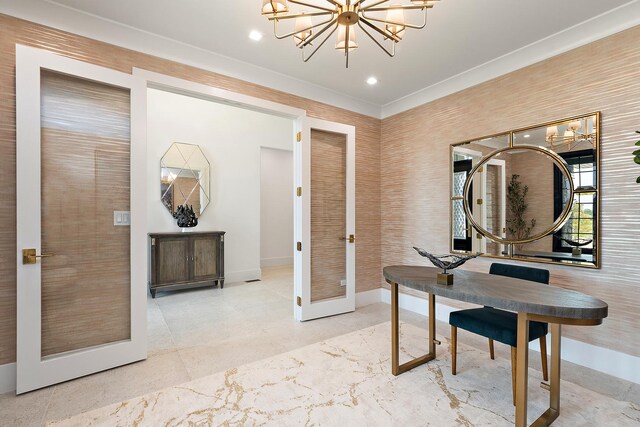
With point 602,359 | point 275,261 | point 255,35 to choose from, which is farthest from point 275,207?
point 602,359


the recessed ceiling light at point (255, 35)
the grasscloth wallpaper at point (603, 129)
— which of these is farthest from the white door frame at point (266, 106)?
the grasscloth wallpaper at point (603, 129)

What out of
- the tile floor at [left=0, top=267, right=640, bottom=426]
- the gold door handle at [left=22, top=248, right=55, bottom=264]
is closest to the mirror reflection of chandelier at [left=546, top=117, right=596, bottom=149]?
the tile floor at [left=0, top=267, right=640, bottom=426]

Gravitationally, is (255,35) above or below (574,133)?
above

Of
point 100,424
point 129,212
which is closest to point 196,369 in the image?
point 100,424

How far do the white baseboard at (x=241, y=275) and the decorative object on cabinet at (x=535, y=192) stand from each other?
3.83 m

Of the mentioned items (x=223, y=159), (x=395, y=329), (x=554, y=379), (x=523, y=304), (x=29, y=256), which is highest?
(x=223, y=159)

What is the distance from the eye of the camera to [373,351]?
107 inches

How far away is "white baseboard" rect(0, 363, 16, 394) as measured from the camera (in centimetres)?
212

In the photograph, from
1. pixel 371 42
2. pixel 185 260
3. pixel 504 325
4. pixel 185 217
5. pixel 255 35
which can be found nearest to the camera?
pixel 504 325

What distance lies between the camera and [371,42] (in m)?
2.72

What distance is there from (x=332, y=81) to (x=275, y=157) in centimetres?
409

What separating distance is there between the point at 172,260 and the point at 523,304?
4.61 meters

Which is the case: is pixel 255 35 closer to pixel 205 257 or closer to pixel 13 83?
pixel 13 83

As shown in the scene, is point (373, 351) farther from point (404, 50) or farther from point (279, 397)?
point (404, 50)
